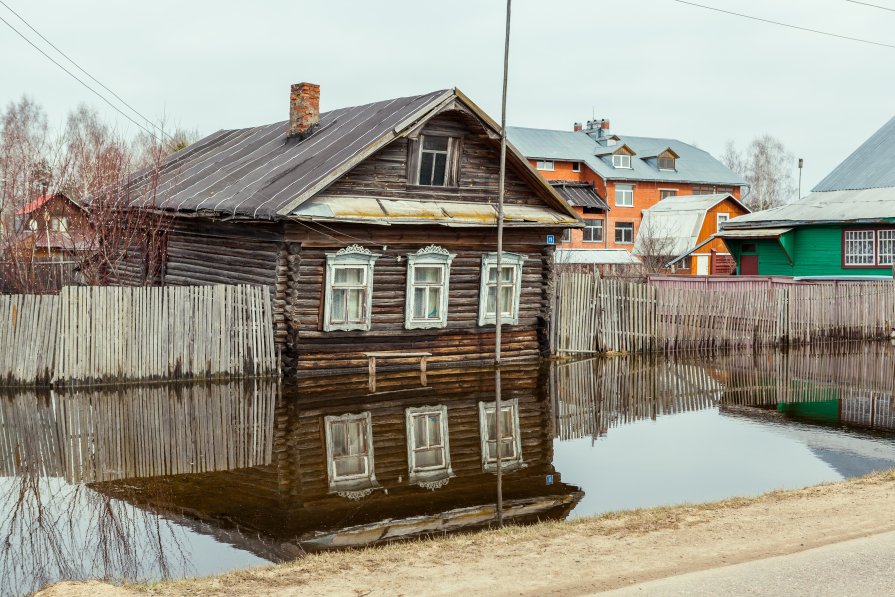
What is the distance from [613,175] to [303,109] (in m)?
44.3

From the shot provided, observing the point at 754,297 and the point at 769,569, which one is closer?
the point at 769,569

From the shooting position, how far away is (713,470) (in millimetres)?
12148

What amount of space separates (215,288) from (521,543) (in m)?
11.6

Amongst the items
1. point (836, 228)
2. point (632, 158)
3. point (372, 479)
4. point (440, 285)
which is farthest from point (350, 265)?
point (632, 158)

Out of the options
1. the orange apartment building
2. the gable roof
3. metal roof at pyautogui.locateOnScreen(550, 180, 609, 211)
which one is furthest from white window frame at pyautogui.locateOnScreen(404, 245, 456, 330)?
the orange apartment building

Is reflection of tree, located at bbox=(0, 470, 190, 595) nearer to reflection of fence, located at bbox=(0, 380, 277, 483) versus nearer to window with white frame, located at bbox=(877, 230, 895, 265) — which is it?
reflection of fence, located at bbox=(0, 380, 277, 483)

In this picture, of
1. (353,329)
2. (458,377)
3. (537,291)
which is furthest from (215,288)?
(537,291)

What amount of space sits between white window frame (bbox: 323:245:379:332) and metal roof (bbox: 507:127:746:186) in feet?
143

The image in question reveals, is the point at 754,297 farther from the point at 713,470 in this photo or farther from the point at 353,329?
the point at 713,470

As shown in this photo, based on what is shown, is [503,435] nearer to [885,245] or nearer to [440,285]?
[440,285]

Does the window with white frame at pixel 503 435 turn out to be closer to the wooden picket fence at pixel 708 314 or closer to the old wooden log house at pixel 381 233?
the old wooden log house at pixel 381 233

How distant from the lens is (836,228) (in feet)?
118

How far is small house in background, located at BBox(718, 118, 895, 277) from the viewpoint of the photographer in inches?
1384

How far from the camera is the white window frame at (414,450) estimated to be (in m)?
11.6
